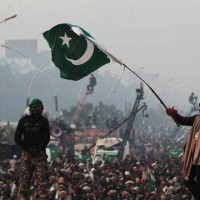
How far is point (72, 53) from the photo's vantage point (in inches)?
420

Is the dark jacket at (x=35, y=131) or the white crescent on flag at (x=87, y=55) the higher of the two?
the white crescent on flag at (x=87, y=55)

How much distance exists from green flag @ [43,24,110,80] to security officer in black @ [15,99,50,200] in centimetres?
188

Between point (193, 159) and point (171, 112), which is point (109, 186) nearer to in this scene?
point (171, 112)

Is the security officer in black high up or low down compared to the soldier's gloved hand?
down

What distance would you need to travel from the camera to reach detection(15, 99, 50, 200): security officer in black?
8.71 m

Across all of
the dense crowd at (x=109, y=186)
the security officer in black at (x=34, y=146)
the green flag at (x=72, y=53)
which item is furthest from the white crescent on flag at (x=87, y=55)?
the dense crowd at (x=109, y=186)

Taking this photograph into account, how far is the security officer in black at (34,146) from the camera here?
343 inches

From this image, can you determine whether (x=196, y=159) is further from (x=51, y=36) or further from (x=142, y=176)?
(x=142, y=176)

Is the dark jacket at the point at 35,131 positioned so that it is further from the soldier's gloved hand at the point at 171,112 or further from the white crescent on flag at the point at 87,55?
the white crescent on flag at the point at 87,55

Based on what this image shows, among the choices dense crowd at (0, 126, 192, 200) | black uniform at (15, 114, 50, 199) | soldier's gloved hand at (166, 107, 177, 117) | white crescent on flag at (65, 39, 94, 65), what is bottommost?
dense crowd at (0, 126, 192, 200)

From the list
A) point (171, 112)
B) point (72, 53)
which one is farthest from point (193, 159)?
point (72, 53)

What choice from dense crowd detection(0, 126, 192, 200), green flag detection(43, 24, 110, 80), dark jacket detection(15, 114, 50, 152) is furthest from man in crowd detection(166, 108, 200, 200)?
Result: dense crowd detection(0, 126, 192, 200)

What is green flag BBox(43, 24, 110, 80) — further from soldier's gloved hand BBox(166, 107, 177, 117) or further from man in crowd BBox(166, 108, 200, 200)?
man in crowd BBox(166, 108, 200, 200)

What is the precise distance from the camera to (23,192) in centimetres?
891
